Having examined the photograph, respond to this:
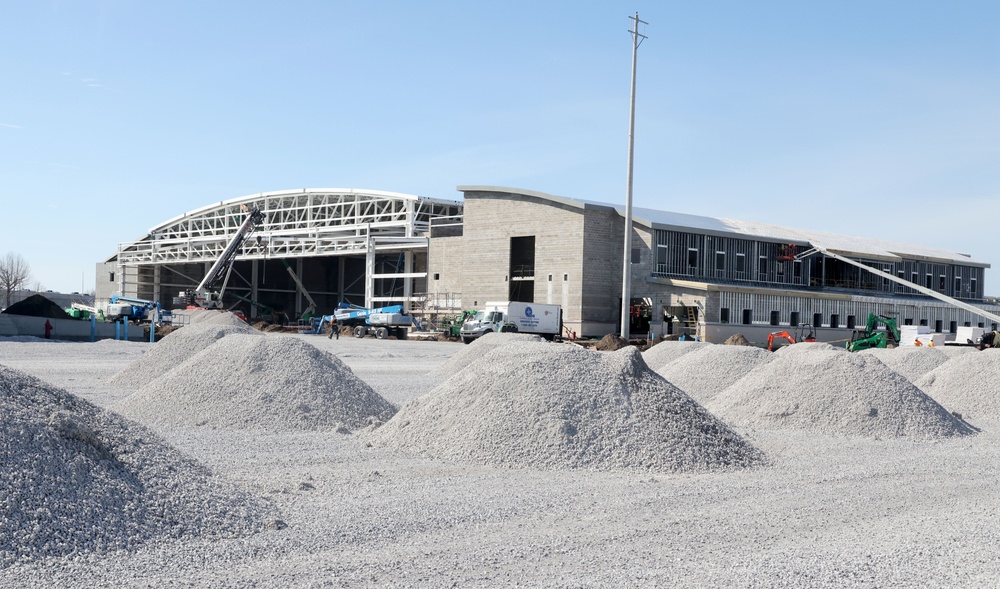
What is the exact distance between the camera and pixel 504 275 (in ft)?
182

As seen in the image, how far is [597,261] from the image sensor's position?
174 ft

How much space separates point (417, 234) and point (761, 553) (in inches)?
2199

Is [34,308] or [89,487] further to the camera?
[34,308]

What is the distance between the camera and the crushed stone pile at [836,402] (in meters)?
16.0

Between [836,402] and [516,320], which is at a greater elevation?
[516,320]

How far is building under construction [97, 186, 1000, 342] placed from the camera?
171 feet

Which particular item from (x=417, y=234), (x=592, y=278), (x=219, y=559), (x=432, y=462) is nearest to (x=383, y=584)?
(x=219, y=559)

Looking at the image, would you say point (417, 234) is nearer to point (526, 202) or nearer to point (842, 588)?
point (526, 202)

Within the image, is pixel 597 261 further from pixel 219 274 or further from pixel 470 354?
pixel 219 274

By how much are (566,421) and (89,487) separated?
6173 mm

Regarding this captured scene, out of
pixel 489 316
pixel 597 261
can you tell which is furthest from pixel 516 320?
pixel 597 261

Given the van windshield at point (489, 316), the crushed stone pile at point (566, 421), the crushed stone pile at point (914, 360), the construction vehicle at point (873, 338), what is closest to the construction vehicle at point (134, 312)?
the van windshield at point (489, 316)

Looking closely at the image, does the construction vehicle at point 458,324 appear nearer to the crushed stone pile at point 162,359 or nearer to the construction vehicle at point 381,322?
the construction vehicle at point 381,322

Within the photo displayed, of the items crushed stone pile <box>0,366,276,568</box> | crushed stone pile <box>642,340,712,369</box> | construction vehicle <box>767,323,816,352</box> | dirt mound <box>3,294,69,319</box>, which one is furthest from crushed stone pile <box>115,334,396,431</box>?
dirt mound <box>3,294,69,319</box>
